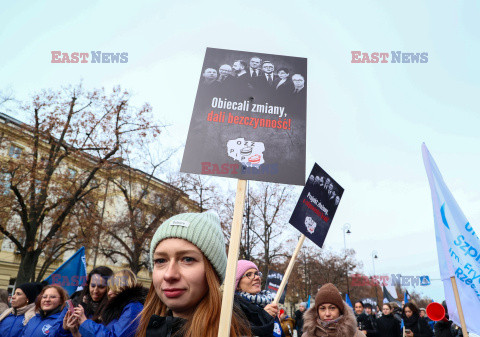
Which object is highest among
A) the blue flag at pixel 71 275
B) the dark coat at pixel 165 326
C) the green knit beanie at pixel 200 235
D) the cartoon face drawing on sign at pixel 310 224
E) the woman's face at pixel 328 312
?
the cartoon face drawing on sign at pixel 310 224

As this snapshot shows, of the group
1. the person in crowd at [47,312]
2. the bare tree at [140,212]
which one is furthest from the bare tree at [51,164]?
the person in crowd at [47,312]

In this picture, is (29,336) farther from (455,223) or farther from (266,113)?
(455,223)

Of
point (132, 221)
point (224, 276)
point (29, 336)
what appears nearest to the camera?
point (224, 276)

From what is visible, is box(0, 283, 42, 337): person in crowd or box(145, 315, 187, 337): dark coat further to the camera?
box(0, 283, 42, 337): person in crowd

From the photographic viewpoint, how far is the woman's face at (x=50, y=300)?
4.30m

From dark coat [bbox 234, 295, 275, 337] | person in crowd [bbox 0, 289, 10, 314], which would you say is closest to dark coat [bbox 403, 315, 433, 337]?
dark coat [bbox 234, 295, 275, 337]

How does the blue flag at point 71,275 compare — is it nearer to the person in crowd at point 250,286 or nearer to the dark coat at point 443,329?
the person in crowd at point 250,286

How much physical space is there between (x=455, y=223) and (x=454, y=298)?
3.00 ft

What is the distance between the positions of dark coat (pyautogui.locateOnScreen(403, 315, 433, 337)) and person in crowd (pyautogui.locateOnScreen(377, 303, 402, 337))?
0.79 meters

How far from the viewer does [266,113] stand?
108 inches

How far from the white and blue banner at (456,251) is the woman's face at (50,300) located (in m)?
4.60

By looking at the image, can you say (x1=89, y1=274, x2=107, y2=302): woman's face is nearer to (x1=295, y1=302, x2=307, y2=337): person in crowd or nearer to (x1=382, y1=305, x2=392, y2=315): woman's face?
(x1=382, y1=305, x2=392, y2=315): woman's face

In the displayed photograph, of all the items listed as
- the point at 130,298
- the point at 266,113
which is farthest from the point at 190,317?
the point at 130,298

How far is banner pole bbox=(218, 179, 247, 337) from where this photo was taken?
192 centimetres
